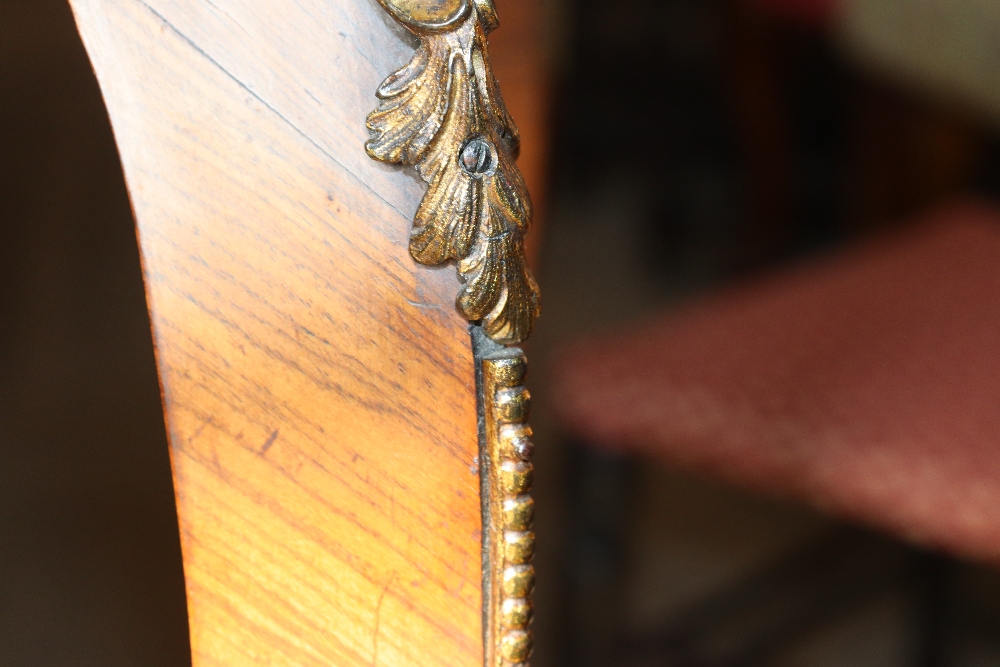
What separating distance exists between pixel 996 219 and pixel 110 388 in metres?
0.69

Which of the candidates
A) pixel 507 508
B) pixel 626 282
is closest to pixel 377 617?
pixel 507 508

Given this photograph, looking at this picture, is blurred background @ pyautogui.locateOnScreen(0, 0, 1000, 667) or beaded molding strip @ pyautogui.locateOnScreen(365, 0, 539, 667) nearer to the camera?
beaded molding strip @ pyautogui.locateOnScreen(365, 0, 539, 667)

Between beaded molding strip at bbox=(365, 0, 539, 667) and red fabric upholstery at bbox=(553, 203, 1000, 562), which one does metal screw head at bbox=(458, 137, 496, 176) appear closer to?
beaded molding strip at bbox=(365, 0, 539, 667)

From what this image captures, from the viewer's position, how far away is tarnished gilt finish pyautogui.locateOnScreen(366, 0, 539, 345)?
0.69ft

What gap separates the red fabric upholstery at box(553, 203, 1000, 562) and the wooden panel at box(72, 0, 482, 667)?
44cm

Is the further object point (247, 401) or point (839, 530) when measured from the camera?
point (839, 530)

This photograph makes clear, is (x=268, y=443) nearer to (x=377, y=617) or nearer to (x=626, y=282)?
(x=377, y=617)

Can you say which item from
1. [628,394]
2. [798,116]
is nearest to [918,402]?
[628,394]

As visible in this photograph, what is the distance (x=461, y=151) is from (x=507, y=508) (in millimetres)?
75

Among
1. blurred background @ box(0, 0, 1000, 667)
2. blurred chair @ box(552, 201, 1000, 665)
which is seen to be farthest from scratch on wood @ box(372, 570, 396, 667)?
blurred chair @ box(552, 201, 1000, 665)

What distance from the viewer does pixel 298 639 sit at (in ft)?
0.77

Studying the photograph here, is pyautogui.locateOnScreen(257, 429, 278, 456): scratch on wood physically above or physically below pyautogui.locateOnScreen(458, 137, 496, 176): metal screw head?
below

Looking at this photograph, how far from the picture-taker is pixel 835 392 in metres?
0.66

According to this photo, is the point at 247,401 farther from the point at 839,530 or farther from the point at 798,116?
the point at 798,116
